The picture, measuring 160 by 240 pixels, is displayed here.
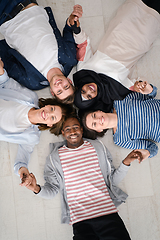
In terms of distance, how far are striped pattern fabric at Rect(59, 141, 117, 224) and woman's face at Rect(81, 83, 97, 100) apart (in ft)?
1.77

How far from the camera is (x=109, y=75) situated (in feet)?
5.68

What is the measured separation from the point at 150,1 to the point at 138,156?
1401 mm

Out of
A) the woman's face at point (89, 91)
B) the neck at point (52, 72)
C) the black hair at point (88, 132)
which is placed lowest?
the black hair at point (88, 132)

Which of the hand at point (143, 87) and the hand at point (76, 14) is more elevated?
the hand at point (76, 14)

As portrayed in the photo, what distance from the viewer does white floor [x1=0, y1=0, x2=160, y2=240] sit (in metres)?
1.85

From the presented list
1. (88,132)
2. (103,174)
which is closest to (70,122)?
(88,132)

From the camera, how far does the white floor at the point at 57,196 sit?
6.06ft

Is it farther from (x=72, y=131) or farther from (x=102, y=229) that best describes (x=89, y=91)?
(x=102, y=229)

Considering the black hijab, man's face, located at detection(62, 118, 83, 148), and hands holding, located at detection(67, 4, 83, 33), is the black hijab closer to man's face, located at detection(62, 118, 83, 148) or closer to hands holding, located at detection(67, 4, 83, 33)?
man's face, located at detection(62, 118, 83, 148)

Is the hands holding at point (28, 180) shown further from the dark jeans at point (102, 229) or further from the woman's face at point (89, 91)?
the woman's face at point (89, 91)

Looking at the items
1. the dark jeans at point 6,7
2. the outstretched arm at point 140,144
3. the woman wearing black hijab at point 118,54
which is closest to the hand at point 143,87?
the woman wearing black hijab at point 118,54

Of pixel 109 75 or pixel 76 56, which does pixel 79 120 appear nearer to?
pixel 109 75

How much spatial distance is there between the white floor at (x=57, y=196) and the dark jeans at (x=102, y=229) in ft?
0.88

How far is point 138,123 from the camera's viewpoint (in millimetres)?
1686
